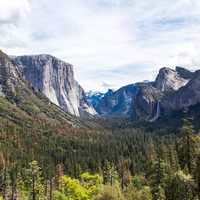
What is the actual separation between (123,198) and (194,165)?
753 inches

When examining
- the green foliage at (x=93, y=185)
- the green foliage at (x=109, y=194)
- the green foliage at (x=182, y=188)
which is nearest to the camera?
the green foliage at (x=182, y=188)

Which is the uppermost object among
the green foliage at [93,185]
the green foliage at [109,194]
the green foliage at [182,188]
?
the green foliage at [182,188]

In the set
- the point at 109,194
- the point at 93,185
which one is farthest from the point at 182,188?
the point at 93,185

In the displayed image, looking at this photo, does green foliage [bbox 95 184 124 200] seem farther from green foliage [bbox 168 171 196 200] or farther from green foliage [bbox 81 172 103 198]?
green foliage [bbox 168 171 196 200]

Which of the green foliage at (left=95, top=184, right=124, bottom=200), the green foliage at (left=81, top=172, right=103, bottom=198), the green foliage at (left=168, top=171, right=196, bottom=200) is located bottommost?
the green foliage at (left=81, top=172, right=103, bottom=198)

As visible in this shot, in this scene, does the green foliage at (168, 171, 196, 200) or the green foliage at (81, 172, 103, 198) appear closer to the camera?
the green foliage at (168, 171, 196, 200)

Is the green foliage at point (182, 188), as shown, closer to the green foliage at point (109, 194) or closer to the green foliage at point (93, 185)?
the green foliage at point (109, 194)

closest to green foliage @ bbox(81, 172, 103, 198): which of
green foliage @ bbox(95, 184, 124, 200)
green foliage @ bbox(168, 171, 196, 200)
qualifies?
green foliage @ bbox(95, 184, 124, 200)

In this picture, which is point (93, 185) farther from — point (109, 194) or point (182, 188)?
point (182, 188)

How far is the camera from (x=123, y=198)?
336ft

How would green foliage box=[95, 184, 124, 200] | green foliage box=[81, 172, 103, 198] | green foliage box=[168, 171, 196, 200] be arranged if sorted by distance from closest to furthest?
1. green foliage box=[168, 171, 196, 200]
2. green foliage box=[95, 184, 124, 200]
3. green foliage box=[81, 172, 103, 198]

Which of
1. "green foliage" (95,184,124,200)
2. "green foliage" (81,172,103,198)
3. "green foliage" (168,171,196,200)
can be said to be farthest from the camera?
"green foliage" (81,172,103,198)

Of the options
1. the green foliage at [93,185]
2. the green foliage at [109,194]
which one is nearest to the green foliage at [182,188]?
the green foliage at [109,194]

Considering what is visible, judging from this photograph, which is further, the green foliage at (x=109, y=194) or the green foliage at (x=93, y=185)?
the green foliage at (x=93, y=185)
